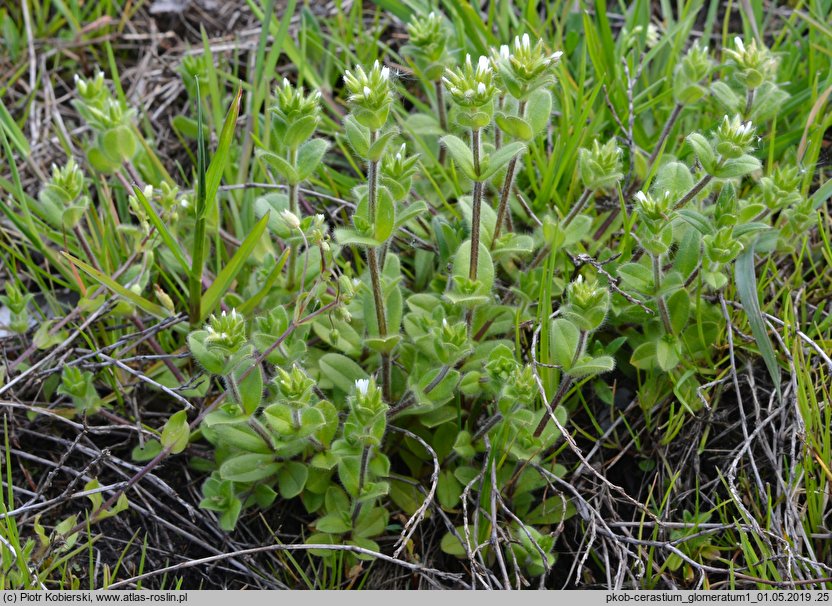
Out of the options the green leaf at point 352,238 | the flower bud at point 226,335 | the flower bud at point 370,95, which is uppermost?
the flower bud at point 370,95

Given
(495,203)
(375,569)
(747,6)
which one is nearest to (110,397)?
(375,569)

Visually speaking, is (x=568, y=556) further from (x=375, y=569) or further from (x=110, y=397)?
(x=110, y=397)

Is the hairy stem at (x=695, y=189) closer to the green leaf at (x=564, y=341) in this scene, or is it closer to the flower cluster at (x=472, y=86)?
the green leaf at (x=564, y=341)

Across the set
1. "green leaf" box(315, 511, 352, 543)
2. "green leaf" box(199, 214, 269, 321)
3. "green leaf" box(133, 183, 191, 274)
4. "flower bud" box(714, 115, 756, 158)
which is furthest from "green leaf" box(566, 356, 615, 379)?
"green leaf" box(133, 183, 191, 274)

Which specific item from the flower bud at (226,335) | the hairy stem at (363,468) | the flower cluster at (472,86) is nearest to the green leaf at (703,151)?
the flower cluster at (472,86)

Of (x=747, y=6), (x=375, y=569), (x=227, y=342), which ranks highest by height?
(x=227, y=342)
